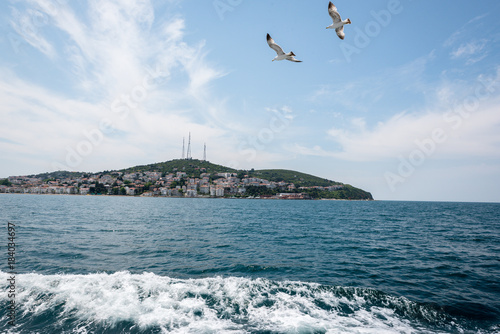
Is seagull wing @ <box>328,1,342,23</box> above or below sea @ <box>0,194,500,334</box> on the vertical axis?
above

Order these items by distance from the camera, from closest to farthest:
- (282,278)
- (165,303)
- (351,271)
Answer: (165,303)
(282,278)
(351,271)

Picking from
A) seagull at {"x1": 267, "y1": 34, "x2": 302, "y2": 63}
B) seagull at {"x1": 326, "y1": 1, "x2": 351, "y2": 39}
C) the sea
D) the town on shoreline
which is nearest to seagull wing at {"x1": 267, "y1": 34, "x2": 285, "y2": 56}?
seagull at {"x1": 267, "y1": 34, "x2": 302, "y2": 63}

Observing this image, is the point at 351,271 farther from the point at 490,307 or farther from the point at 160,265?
the point at 160,265

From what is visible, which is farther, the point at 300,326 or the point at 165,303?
the point at 165,303

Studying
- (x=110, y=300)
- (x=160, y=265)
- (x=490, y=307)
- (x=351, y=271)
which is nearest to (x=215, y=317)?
(x=110, y=300)

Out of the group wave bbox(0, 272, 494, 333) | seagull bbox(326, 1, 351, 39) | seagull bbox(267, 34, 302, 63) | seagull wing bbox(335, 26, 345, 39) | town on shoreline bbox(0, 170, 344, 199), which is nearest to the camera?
wave bbox(0, 272, 494, 333)

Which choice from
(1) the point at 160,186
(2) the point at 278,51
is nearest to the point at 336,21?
(2) the point at 278,51

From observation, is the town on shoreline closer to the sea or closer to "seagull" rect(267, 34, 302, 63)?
the sea
